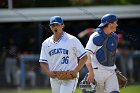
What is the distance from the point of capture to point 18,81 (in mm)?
17781

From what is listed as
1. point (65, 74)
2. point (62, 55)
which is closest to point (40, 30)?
point (62, 55)

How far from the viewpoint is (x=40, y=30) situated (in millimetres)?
18547

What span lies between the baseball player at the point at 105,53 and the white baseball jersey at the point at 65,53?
0.31 metres

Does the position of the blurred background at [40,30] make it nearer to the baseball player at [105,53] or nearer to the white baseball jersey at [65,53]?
the baseball player at [105,53]

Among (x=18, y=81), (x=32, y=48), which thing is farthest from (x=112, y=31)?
(x=32, y=48)

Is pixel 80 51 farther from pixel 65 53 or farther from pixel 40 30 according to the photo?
pixel 40 30

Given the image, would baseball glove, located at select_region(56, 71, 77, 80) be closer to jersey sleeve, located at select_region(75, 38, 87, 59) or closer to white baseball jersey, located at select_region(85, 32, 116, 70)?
jersey sleeve, located at select_region(75, 38, 87, 59)

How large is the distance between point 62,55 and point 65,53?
0.06m

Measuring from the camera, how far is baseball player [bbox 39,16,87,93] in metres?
9.69

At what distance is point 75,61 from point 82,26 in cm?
1027

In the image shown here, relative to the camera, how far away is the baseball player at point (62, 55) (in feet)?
31.8

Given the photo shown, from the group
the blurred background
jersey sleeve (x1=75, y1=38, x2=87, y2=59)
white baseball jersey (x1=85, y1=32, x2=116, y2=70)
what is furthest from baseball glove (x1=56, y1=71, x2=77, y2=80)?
the blurred background

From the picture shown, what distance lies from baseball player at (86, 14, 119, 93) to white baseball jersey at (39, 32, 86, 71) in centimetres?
31

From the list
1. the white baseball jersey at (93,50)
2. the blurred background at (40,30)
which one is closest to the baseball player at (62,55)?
the white baseball jersey at (93,50)
